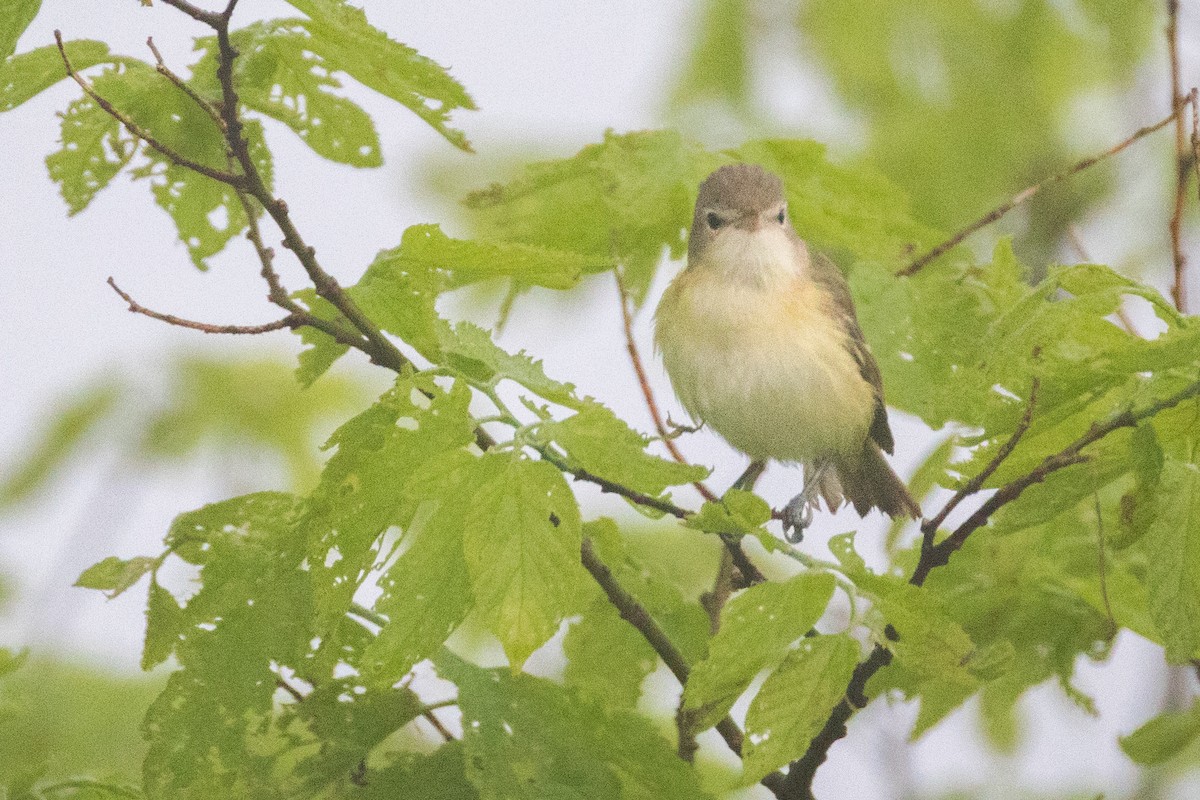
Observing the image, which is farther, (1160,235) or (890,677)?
(1160,235)

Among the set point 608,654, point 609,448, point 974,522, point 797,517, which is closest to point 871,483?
point 797,517

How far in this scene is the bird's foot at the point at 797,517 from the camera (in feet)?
11.8

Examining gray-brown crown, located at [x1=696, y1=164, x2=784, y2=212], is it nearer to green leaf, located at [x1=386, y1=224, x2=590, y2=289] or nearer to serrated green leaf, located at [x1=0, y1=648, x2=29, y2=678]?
green leaf, located at [x1=386, y1=224, x2=590, y2=289]

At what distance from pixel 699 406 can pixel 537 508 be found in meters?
1.97

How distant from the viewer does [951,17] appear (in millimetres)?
5859

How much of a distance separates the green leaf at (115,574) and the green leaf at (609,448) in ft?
2.44

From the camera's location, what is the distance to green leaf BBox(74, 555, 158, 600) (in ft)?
6.61

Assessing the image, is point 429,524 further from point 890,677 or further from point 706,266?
point 706,266

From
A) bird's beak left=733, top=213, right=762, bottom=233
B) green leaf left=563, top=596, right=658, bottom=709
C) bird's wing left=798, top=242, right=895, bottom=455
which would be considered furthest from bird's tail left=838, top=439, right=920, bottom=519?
green leaf left=563, top=596, right=658, bottom=709

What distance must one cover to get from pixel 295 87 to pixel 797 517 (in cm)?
195

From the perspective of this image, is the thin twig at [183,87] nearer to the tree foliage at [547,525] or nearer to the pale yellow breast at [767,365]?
the tree foliage at [547,525]

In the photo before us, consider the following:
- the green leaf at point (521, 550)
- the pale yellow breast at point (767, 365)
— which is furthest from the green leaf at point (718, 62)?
the green leaf at point (521, 550)

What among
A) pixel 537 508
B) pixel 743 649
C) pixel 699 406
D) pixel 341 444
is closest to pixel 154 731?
pixel 341 444

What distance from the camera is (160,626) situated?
199 centimetres
